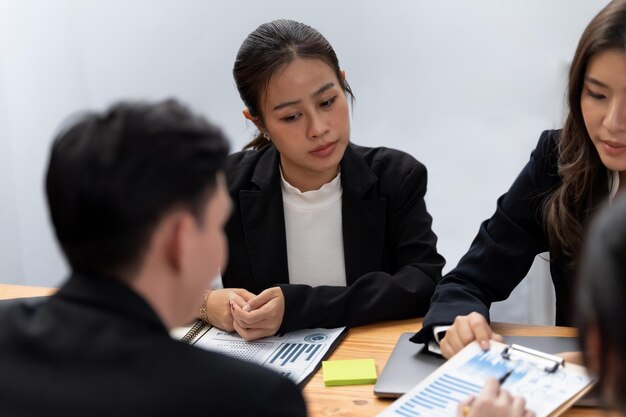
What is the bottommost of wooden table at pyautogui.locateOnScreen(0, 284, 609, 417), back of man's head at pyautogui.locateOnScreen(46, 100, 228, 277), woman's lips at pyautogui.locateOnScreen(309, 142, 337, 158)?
wooden table at pyautogui.locateOnScreen(0, 284, 609, 417)

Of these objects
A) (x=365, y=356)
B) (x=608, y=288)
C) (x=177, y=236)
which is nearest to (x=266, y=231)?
(x=365, y=356)

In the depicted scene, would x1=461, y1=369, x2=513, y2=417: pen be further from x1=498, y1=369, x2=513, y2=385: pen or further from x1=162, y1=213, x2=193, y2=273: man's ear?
x1=162, y1=213, x2=193, y2=273: man's ear

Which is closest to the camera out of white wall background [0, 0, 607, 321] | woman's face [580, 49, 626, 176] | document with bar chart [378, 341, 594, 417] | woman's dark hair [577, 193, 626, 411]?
woman's dark hair [577, 193, 626, 411]

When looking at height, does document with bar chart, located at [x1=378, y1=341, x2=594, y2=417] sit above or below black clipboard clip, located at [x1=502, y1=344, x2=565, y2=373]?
below

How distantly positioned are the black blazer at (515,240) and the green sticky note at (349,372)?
1.18 feet

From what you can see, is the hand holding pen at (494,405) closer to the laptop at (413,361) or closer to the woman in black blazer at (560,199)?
the laptop at (413,361)

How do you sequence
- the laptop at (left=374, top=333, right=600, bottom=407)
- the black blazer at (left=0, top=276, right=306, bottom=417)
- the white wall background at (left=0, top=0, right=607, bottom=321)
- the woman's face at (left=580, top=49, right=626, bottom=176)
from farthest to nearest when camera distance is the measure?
the white wall background at (left=0, top=0, right=607, bottom=321) < the woman's face at (left=580, top=49, right=626, bottom=176) < the laptop at (left=374, top=333, right=600, bottom=407) < the black blazer at (left=0, top=276, right=306, bottom=417)

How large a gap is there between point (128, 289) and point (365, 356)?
737mm

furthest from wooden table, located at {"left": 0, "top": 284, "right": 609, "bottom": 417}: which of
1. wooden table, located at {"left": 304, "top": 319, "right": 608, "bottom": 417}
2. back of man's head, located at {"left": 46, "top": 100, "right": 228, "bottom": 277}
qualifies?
back of man's head, located at {"left": 46, "top": 100, "right": 228, "bottom": 277}

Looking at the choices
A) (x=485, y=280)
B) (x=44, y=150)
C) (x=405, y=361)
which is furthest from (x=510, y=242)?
(x=44, y=150)

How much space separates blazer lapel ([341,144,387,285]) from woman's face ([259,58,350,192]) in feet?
0.31

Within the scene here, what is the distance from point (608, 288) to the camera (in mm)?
611

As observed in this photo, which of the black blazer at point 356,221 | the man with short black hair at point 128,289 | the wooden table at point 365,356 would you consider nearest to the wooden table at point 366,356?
the wooden table at point 365,356

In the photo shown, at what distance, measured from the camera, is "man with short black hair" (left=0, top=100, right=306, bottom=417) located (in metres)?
0.78
